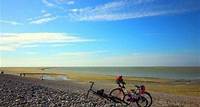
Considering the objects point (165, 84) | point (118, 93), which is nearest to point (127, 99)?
point (118, 93)

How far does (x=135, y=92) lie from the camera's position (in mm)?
20562

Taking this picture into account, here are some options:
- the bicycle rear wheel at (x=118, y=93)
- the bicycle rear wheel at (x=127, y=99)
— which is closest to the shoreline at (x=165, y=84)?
the bicycle rear wheel at (x=118, y=93)

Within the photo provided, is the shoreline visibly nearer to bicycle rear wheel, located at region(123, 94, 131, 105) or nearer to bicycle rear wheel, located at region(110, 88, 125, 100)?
bicycle rear wheel, located at region(110, 88, 125, 100)

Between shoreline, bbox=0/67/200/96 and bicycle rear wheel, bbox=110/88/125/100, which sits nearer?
bicycle rear wheel, bbox=110/88/125/100

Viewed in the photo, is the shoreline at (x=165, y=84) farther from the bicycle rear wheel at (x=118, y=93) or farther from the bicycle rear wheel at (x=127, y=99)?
the bicycle rear wheel at (x=127, y=99)

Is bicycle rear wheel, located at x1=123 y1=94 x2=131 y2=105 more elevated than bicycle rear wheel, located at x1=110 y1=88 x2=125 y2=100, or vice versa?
bicycle rear wheel, located at x1=110 y1=88 x2=125 y2=100

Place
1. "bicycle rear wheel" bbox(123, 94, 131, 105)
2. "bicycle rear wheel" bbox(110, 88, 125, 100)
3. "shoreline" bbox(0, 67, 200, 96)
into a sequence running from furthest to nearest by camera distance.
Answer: "shoreline" bbox(0, 67, 200, 96), "bicycle rear wheel" bbox(110, 88, 125, 100), "bicycle rear wheel" bbox(123, 94, 131, 105)

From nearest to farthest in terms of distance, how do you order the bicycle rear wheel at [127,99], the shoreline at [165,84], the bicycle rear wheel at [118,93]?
the bicycle rear wheel at [127,99]
the bicycle rear wheel at [118,93]
the shoreline at [165,84]

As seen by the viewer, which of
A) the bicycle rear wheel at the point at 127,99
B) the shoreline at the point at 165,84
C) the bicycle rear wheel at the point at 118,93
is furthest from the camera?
the shoreline at the point at 165,84

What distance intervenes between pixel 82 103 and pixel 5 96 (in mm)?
5008

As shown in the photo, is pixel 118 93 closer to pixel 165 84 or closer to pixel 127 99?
pixel 127 99

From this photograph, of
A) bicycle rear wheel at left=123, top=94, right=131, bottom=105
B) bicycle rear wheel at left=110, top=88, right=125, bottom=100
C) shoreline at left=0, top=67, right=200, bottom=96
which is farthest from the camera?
shoreline at left=0, top=67, right=200, bottom=96

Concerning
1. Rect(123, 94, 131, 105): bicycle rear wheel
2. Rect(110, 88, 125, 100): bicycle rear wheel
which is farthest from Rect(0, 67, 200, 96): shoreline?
Rect(123, 94, 131, 105): bicycle rear wheel

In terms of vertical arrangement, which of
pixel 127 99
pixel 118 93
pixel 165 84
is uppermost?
pixel 118 93
